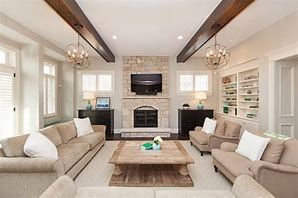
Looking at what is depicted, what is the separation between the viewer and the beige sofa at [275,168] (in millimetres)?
2959

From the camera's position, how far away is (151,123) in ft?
30.9

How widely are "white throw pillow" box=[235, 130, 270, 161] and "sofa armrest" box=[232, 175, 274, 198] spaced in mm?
1549

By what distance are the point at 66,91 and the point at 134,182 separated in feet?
21.8

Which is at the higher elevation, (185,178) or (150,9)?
(150,9)

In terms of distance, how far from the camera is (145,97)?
934 centimetres

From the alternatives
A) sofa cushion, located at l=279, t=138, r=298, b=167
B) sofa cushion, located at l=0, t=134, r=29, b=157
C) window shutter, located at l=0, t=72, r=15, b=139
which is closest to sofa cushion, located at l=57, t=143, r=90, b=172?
sofa cushion, located at l=0, t=134, r=29, b=157

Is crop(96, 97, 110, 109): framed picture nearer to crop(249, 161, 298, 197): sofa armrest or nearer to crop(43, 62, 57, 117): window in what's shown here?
crop(43, 62, 57, 117): window

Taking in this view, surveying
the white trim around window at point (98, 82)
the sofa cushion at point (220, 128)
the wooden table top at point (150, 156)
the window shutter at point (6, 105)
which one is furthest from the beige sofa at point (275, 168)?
the white trim around window at point (98, 82)

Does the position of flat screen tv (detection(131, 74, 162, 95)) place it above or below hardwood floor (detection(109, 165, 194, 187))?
above

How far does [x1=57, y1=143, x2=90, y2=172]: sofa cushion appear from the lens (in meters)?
3.67

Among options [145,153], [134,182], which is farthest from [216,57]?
[134,182]

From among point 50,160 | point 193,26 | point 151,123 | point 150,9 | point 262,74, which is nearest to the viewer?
point 50,160

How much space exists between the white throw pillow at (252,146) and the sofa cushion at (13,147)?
11.3 ft

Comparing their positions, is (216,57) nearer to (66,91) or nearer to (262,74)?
(262,74)
